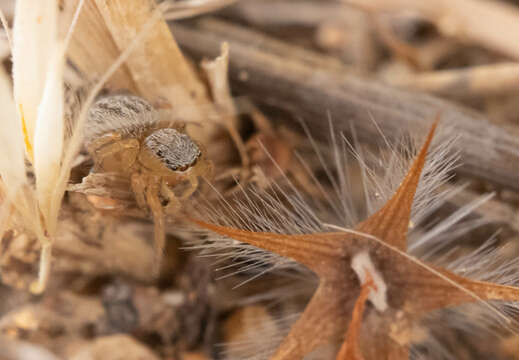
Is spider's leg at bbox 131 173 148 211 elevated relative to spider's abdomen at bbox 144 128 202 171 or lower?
lower

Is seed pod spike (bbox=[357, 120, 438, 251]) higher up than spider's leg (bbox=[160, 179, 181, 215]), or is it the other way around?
seed pod spike (bbox=[357, 120, 438, 251])

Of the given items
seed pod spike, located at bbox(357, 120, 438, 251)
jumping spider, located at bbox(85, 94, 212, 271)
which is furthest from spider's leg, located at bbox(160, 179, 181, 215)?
seed pod spike, located at bbox(357, 120, 438, 251)

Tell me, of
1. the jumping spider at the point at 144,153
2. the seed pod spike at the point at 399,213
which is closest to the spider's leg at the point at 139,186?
the jumping spider at the point at 144,153

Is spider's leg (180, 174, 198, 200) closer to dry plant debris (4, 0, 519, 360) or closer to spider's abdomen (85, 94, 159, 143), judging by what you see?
dry plant debris (4, 0, 519, 360)

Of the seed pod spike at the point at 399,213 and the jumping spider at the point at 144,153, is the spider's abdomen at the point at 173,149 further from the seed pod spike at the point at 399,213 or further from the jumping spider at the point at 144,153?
the seed pod spike at the point at 399,213

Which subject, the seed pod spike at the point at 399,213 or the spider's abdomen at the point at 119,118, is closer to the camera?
the seed pod spike at the point at 399,213

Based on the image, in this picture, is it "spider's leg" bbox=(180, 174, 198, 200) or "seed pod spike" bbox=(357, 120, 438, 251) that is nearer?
"seed pod spike" bbox=(357, 120, 438, 251)

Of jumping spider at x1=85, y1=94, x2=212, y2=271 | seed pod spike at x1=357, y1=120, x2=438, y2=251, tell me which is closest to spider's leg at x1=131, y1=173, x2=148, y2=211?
jumping spider at x1=85, y1=94, x2=212, y2=271

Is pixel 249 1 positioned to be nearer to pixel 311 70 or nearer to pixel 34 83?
pixel 311 70

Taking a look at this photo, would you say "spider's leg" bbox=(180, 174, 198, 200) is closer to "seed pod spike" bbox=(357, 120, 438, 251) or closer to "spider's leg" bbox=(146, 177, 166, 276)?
"spider's leg" bbox=(146, 177, 166, 276)

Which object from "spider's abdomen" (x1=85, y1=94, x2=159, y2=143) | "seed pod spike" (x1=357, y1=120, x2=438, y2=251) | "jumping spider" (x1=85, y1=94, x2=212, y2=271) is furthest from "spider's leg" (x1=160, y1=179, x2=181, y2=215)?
"seed pod spike" (x1=357, y1=120, x2=438, y2=251)
